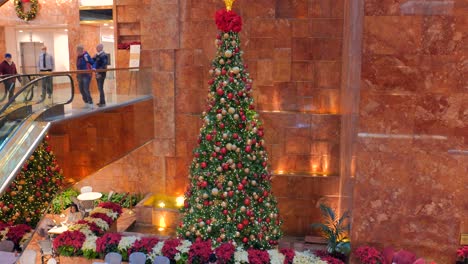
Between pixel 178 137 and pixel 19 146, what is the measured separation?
485cm

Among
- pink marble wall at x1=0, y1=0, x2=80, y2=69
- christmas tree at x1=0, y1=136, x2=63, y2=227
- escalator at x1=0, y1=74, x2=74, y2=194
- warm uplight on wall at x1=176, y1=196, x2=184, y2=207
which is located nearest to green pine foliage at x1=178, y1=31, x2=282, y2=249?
christmas tree at x1=0, y1=136, x2=63, y2=227

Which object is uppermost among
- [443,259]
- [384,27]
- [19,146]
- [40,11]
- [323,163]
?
[40,11]

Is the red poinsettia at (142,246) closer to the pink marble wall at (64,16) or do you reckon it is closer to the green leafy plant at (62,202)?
the green leafy plant at (62,202)

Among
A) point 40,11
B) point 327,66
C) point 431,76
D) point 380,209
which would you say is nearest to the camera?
point 431,76

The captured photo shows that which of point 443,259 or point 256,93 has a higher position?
point 256,93

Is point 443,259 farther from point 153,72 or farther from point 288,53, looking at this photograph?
point 153,72

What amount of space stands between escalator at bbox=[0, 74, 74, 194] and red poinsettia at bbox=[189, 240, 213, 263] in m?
2.90

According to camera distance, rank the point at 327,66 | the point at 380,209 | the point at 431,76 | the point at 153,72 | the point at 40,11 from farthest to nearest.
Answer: the point at 40,11, the point at 153,72, the point at 327,66, the point at 380,209, the point at 431,76

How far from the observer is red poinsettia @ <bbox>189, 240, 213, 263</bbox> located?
677cm

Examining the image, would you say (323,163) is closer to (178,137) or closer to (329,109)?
(329,109)

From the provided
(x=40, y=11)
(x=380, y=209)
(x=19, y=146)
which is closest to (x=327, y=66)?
(x=380, y=209)

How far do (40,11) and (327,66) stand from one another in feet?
32.6

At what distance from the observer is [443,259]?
6.53m

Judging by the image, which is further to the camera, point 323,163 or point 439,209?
point 323,163
